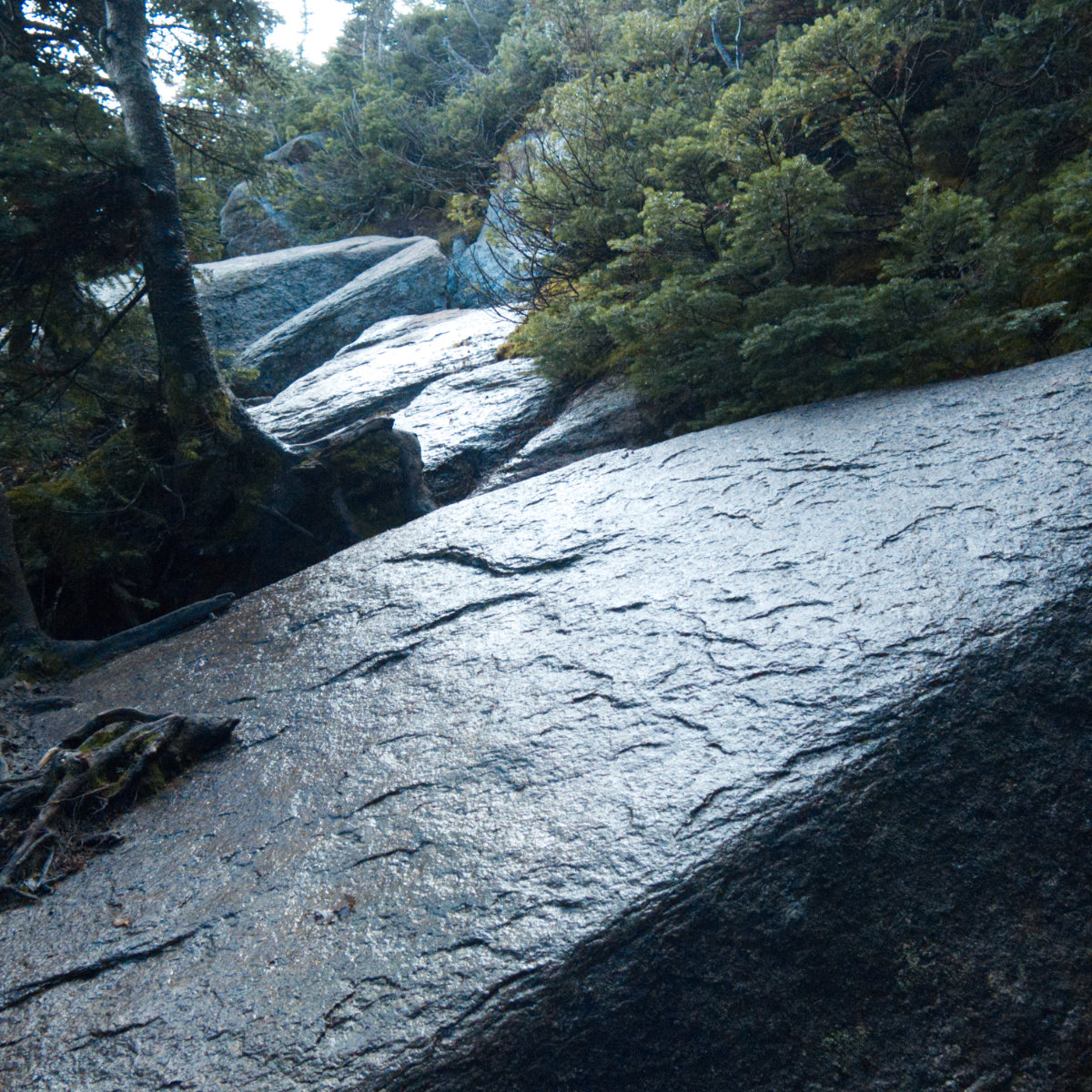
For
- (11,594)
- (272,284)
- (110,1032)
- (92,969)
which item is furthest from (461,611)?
(272,284)

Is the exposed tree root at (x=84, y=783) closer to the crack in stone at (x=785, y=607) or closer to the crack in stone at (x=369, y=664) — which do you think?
the crack in stone at (x=369, y=664)

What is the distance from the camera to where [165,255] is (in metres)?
5.94

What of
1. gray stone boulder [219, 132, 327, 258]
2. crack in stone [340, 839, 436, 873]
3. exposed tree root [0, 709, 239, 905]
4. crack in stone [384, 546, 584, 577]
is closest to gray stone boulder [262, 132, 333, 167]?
gray stone boulder [219, 132, 327, 258]

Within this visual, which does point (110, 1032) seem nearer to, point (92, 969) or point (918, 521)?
point (92, 969)

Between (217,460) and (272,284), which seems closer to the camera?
(217,460)

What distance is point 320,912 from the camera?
2293mm

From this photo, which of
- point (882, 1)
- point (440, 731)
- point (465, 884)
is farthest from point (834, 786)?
point (882, 1)

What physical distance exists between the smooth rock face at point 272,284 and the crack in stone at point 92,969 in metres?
11.6

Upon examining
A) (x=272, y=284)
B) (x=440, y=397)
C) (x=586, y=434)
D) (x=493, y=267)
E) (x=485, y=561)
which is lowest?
(x=485, y=561)

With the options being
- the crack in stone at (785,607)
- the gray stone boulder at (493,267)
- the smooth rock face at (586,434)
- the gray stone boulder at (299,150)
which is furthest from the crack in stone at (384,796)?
the gray stone boulder at (299,150)

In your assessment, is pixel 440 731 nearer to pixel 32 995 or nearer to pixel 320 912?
pixel 320 912

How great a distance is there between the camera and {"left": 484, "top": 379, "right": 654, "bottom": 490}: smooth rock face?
21.7ft

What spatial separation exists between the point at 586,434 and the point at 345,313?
7510 mm

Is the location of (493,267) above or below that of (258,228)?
below
